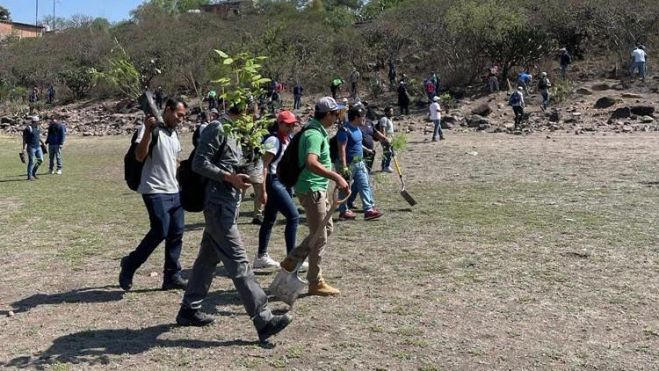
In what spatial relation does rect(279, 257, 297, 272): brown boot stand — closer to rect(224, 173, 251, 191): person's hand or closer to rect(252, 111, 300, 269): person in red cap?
rect(224, 173, 251, 191): person's hand

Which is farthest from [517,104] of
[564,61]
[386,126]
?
[386,126]

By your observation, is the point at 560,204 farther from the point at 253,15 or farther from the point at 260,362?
the point at 253,15

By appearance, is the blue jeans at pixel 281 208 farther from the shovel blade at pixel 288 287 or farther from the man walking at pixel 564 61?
the man walking at pixel 564 61

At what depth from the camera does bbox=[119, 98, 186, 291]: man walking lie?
6053 mm

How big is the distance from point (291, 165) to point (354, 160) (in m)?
3.89

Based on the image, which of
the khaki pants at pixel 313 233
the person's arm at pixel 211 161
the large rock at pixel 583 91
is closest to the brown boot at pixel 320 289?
the khaki pants at pixel 313 233

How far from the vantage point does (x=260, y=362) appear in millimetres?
4773

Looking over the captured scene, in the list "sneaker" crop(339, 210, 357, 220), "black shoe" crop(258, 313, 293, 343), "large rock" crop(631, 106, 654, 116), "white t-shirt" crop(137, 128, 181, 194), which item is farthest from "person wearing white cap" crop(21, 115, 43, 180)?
"large rock" crop(631, 106, 654, 116)

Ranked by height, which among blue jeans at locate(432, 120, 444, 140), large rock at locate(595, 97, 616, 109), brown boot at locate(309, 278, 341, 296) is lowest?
brown boot at locate(309, 278, 341, 296)

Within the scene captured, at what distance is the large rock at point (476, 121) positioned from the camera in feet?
83.8

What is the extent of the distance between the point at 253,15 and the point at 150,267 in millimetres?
53707

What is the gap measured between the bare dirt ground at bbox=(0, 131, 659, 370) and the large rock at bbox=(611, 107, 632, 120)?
→ 13.2m

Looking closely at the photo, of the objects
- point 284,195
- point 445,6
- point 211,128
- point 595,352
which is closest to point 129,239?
point 284,195

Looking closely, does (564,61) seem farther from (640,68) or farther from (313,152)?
(313,152)
